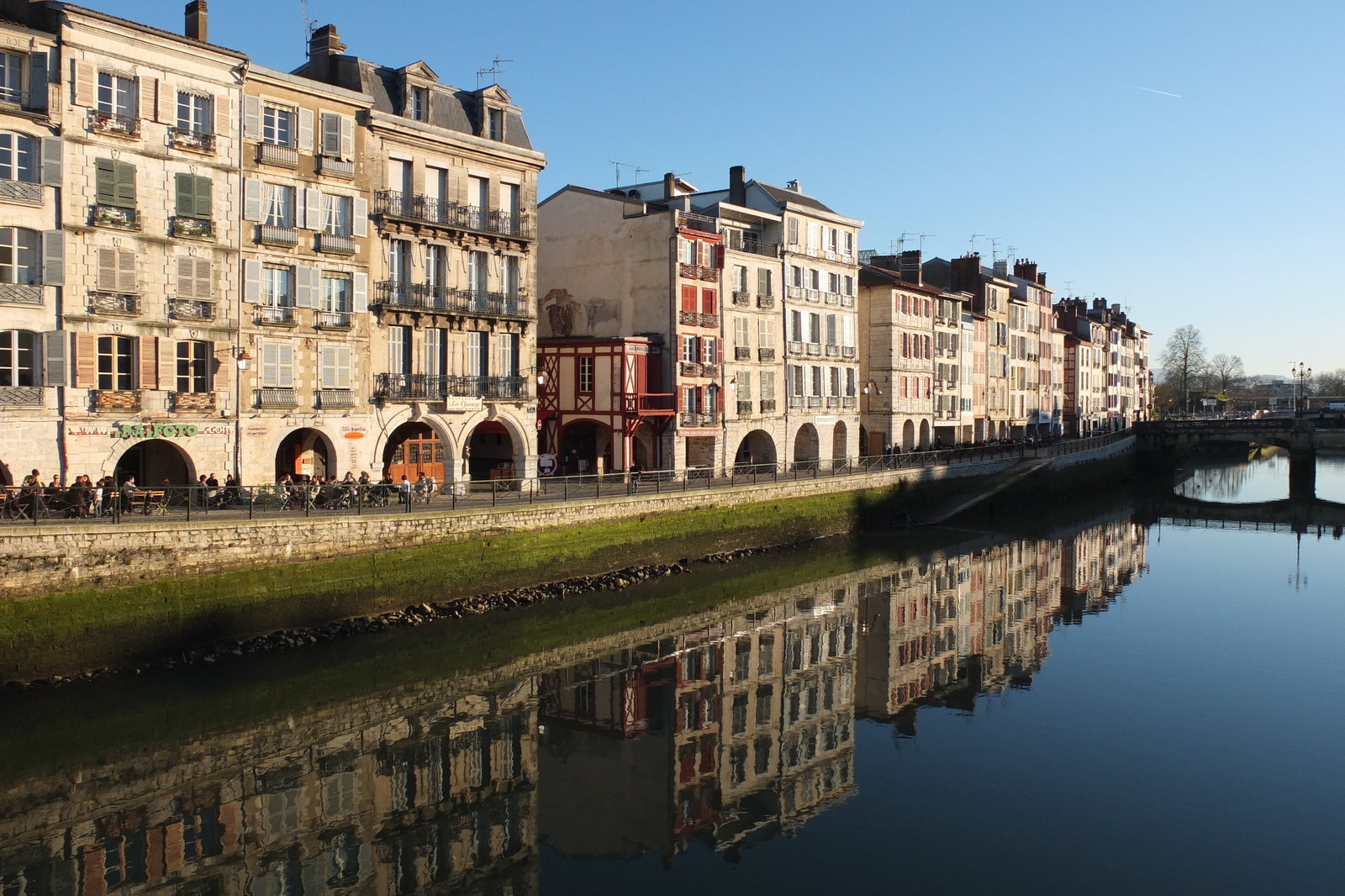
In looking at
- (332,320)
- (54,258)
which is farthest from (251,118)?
(54,258)

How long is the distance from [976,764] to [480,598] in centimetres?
1546

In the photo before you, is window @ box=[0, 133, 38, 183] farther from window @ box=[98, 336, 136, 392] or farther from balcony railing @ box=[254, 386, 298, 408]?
balcony railing @ box=[254, 386, 298, 408]

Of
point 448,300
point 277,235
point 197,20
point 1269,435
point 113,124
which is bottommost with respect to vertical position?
point 1269,435

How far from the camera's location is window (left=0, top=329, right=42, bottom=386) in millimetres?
26312

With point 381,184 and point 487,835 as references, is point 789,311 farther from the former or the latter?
point 487,835

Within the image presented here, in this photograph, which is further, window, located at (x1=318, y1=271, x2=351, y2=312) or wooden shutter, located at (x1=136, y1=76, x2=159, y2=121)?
window, located at (x1=318, y1=271, x2=351, y2=312)

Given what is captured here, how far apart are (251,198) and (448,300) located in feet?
24.6

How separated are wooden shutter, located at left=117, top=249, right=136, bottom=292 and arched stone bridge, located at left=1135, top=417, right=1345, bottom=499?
69.9 metres

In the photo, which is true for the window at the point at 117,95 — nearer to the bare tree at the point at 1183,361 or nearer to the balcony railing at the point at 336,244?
the balcony railing at the point at 336,244

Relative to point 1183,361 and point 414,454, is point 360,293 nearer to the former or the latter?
point 414,454

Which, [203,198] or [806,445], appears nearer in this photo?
[203,198]

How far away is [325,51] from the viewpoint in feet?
115

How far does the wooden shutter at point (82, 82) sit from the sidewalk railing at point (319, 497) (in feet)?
33.2

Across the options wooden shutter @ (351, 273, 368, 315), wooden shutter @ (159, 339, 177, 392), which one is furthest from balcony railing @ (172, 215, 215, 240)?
wooden shutter @ (351, 273, 368, 315)
